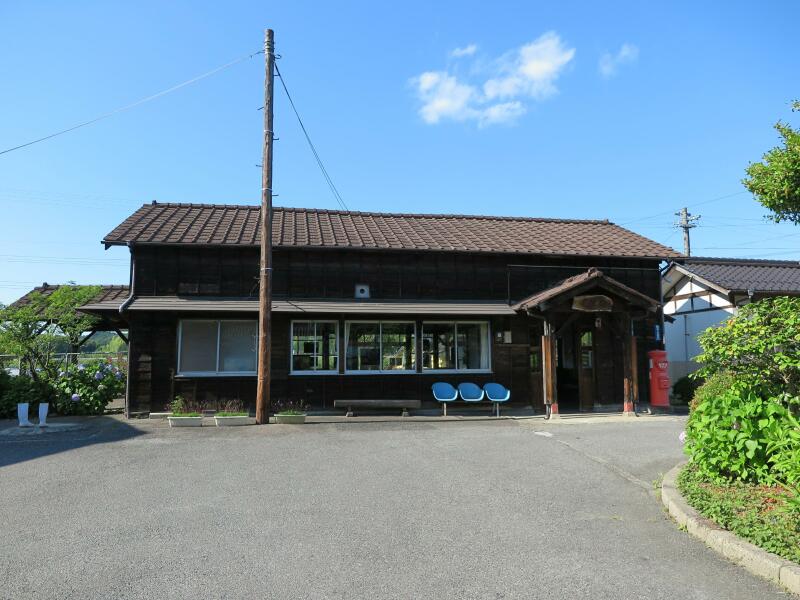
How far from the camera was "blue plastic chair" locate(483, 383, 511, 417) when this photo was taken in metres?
13.8

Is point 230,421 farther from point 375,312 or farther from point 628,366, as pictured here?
point 628,366

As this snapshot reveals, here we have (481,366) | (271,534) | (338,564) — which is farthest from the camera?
(481,366)

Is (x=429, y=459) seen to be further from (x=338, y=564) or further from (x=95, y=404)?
(x=95, y=404)

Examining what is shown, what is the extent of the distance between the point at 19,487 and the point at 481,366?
10969 mm

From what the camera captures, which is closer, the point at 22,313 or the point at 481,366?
the point at 22,313

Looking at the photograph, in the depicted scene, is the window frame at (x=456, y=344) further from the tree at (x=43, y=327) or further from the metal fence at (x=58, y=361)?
the tree at (x=43, y=327)

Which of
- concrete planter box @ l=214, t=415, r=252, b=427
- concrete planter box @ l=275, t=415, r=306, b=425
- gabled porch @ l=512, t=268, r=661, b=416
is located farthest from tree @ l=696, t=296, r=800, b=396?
concrete planter box @ l=214, t=415, r=252, b=427

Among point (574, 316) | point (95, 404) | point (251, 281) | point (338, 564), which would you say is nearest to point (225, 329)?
point (251, 281)

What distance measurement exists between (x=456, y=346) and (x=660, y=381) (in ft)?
19.2

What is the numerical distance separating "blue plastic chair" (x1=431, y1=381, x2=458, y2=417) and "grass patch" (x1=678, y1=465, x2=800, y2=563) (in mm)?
7812

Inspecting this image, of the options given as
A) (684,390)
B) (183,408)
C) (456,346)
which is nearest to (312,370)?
(183,408)

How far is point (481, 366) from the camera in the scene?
1505 centimetres

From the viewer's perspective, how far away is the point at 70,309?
15.0 meters

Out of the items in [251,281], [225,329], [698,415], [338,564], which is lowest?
[338,564]
